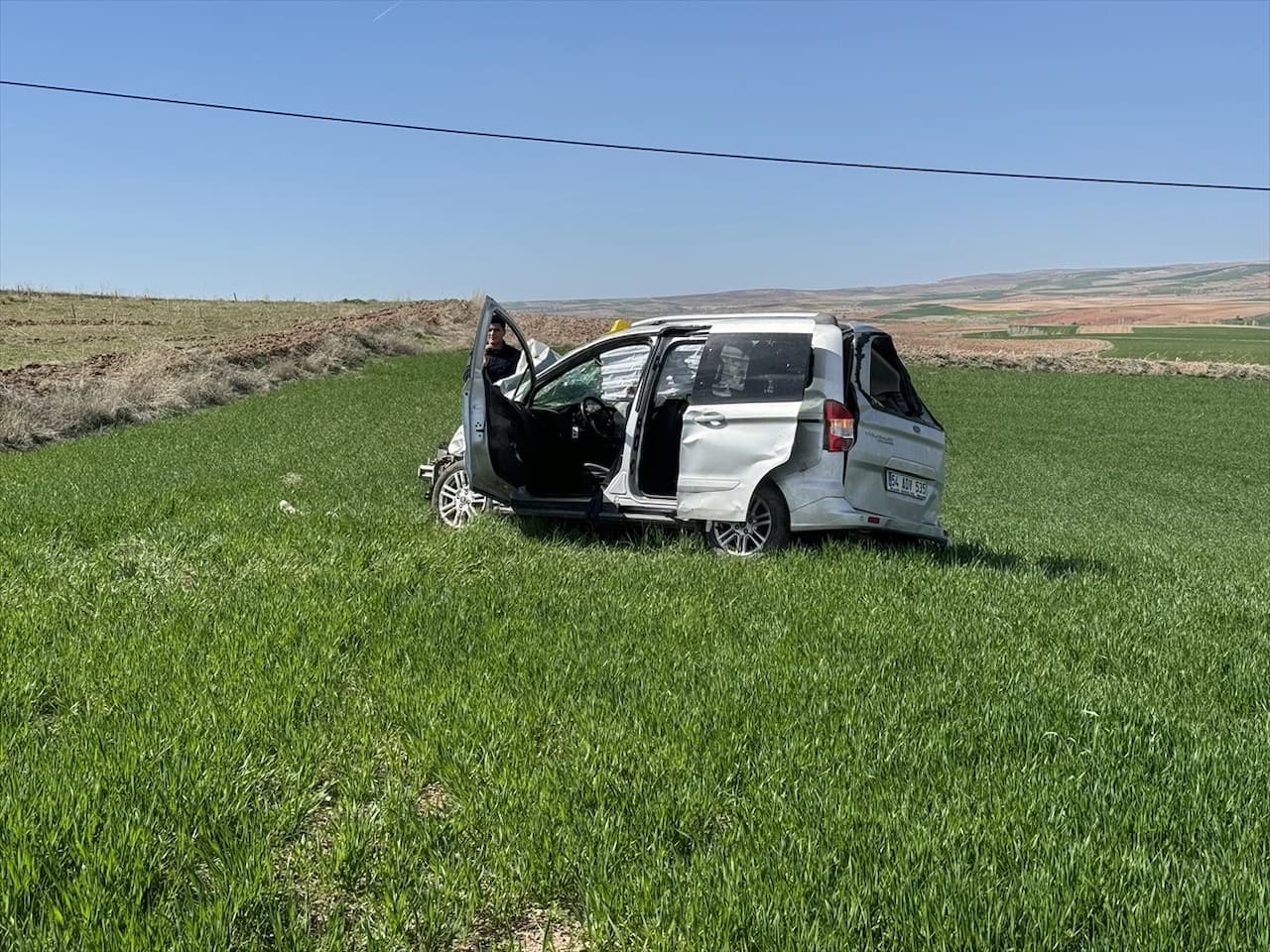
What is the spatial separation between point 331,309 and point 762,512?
49.8 m

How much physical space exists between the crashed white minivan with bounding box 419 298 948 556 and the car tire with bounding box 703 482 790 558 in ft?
0.04

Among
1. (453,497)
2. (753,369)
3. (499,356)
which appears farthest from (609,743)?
(499,356)

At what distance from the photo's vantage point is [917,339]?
173 feet

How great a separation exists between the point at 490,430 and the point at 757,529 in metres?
2.35

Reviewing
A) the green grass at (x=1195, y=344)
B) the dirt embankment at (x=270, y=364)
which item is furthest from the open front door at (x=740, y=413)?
the green grass at (x=1195, y=344)

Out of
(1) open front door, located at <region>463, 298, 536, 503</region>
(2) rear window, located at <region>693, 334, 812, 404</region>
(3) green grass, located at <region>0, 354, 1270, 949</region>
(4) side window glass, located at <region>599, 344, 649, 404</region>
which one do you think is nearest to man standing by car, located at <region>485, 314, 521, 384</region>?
(4) side window glass, located at <region>599, 344, 649, 404</region>

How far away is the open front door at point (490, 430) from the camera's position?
7.86m

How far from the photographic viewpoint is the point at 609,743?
151 inches

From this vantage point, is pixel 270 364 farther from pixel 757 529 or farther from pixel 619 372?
pixel 757 529

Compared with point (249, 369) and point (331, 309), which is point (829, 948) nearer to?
point (249, 369)

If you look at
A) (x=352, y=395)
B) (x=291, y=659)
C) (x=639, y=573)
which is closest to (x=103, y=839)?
(x=291, y=659)

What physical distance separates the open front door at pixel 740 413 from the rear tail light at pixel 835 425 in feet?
0.76

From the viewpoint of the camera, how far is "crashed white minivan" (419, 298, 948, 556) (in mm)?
7375

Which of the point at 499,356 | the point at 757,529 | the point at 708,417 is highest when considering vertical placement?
the point at 499,356
